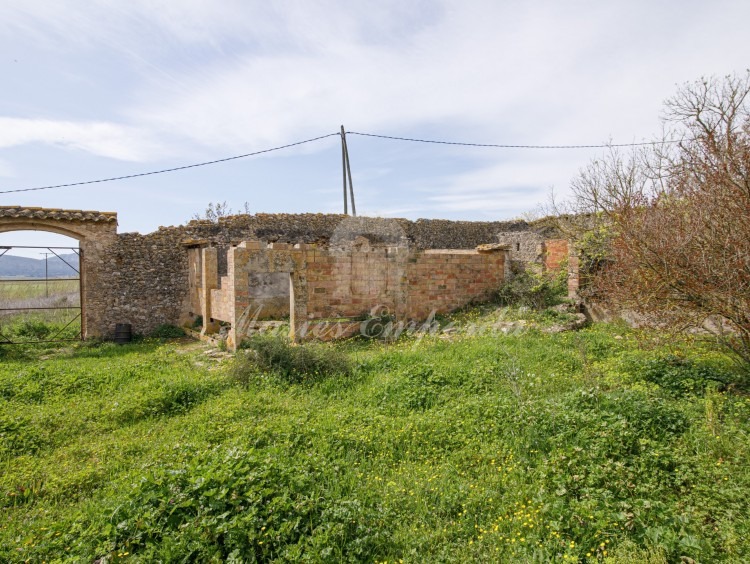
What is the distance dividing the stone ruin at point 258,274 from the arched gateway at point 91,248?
0.03 metres

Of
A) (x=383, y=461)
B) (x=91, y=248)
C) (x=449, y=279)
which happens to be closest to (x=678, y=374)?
(x=383, y=461)

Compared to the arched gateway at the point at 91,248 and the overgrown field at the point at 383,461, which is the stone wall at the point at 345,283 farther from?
the arched gateway at the point at 91,248

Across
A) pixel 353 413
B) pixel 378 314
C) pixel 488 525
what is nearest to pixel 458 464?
pixel 488 525

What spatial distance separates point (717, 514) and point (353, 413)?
366cm

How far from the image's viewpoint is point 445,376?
6613 millimetres

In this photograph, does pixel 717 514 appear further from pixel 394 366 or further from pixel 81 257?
pixel 81 257

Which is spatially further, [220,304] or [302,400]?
[220,304]

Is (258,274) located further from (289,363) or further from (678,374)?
(678,374)

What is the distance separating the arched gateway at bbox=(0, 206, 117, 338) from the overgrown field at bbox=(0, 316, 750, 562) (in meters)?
5.33

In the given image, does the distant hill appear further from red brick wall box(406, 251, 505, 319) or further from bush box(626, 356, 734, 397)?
bush box(626, 356, 734, 397)

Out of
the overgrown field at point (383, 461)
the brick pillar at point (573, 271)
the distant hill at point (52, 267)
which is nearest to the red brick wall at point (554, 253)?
the brick pillar at point (573, 271)

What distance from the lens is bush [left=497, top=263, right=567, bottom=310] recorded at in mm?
11812

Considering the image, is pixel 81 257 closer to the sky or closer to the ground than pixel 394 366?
closer to the sky

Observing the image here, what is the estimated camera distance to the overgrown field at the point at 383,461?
3082mm
